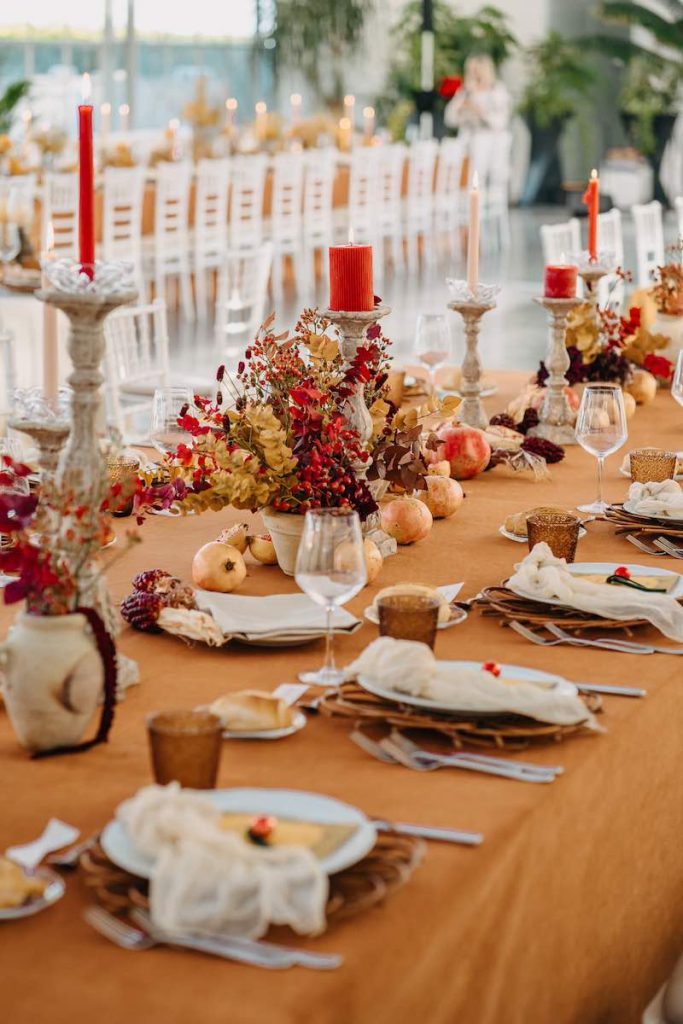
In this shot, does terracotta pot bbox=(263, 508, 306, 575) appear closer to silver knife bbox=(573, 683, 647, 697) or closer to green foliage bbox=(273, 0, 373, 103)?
silver knife bbox=(573, 683, 647, 697)

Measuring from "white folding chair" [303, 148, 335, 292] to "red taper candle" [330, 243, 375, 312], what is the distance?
8.28 metres

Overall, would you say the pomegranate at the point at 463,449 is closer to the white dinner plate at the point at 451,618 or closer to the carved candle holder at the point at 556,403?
the carved candle holder at the point at 556,403

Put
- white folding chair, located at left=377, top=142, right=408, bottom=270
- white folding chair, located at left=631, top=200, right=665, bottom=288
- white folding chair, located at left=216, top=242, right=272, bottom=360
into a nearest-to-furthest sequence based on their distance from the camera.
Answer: white folding chair, located at left=216, top=242, right=272, bottom=360 → white folding chair, located at left=631, top=200, right=665, bottom=288 → white folding chair, located at left=377, top=142, right=408, bottom=270

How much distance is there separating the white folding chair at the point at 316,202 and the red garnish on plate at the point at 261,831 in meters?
9.23

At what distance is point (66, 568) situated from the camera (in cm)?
145

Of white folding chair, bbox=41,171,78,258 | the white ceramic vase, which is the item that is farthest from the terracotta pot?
white folding chair, bbox=41,171,78,258

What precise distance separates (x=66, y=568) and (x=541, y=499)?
1340mm

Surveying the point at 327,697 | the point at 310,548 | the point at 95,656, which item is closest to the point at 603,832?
the point at 327,697

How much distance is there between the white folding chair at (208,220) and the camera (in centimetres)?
927

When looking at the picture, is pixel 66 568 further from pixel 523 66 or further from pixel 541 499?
pixel 523 66

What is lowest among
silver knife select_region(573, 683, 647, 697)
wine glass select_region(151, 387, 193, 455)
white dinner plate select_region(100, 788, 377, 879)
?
silver knife select_region(573, 683, 647, 697)

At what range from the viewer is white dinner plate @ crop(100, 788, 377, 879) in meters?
1.17

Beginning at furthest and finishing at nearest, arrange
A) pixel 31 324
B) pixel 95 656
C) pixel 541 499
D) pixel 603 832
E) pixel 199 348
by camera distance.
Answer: pixel 199 348 < pixel 31 324 < pixel 541 499 < pixel 603 832 < pixel 95 656

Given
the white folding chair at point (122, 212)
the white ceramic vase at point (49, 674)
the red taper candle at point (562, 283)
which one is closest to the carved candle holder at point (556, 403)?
the red taper candle at point (562, 283)
